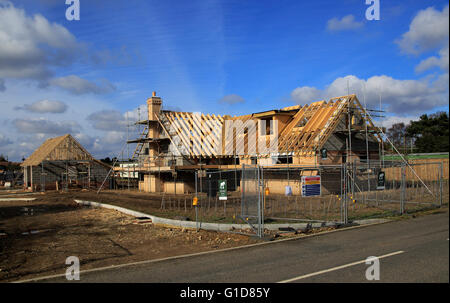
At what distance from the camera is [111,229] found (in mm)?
15164

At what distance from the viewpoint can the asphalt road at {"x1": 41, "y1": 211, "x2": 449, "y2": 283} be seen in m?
7.27

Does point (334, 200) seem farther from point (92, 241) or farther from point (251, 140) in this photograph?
point (92, 241)

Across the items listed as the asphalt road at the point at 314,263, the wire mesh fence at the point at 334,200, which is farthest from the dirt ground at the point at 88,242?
the wire mesh fence at the point at 334,200

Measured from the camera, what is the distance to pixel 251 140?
32594 millimetres

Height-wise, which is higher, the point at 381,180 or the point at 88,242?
the point at 381,180

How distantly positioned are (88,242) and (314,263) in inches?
319

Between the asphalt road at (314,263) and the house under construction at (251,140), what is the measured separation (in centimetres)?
1493

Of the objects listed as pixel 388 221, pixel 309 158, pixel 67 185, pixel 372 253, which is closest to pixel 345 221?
pixel 388 221

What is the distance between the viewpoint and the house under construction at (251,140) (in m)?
27.2

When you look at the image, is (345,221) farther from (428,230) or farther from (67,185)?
(67,185)

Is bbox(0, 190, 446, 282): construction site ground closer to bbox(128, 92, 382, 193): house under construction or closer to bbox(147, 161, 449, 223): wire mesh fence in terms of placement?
bbox(147, 161, 449, 223): wire mesh fence

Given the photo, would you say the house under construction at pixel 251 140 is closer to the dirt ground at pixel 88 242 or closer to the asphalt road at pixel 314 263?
the dirt ground at pixel 88 242

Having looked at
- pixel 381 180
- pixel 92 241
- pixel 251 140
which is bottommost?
pixel 92 241

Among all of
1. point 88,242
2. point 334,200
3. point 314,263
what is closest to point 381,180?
point 334,200
